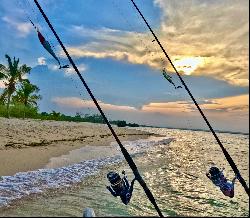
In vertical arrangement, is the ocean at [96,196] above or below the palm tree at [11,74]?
below

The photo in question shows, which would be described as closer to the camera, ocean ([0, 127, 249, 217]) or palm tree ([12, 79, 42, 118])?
ocean ([0, 127, 249, 217])

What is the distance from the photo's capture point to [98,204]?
36.3 feet

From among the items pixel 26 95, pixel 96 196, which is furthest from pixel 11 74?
pixel 96 196

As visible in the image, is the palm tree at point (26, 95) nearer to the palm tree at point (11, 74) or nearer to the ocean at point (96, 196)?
the palm tree at point (11, 74)

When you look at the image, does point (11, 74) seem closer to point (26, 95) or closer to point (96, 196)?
point (26, 95)

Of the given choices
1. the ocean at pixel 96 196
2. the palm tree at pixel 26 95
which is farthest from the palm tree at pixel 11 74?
the ocean at pixel 96 196

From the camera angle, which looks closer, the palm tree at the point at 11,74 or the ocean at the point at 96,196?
the ocean at the point at 96,196

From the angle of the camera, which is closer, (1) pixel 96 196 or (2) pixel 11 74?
(1) pixel 96 196

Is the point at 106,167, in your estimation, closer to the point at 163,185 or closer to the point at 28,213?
the point at 163,185

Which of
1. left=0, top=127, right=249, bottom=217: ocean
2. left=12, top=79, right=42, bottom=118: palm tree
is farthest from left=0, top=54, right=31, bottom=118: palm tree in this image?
left=0, top=127, right=249, bottom=217: ocean

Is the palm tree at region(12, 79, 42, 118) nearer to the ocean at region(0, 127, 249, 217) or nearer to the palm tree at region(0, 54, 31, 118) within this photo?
the palm tree at region(0, 54, 31, 118)

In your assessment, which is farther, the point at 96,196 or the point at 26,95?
the point at 26,95

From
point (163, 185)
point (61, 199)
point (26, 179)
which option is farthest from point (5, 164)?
point (163, 185)

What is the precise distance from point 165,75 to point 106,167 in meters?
8.60
